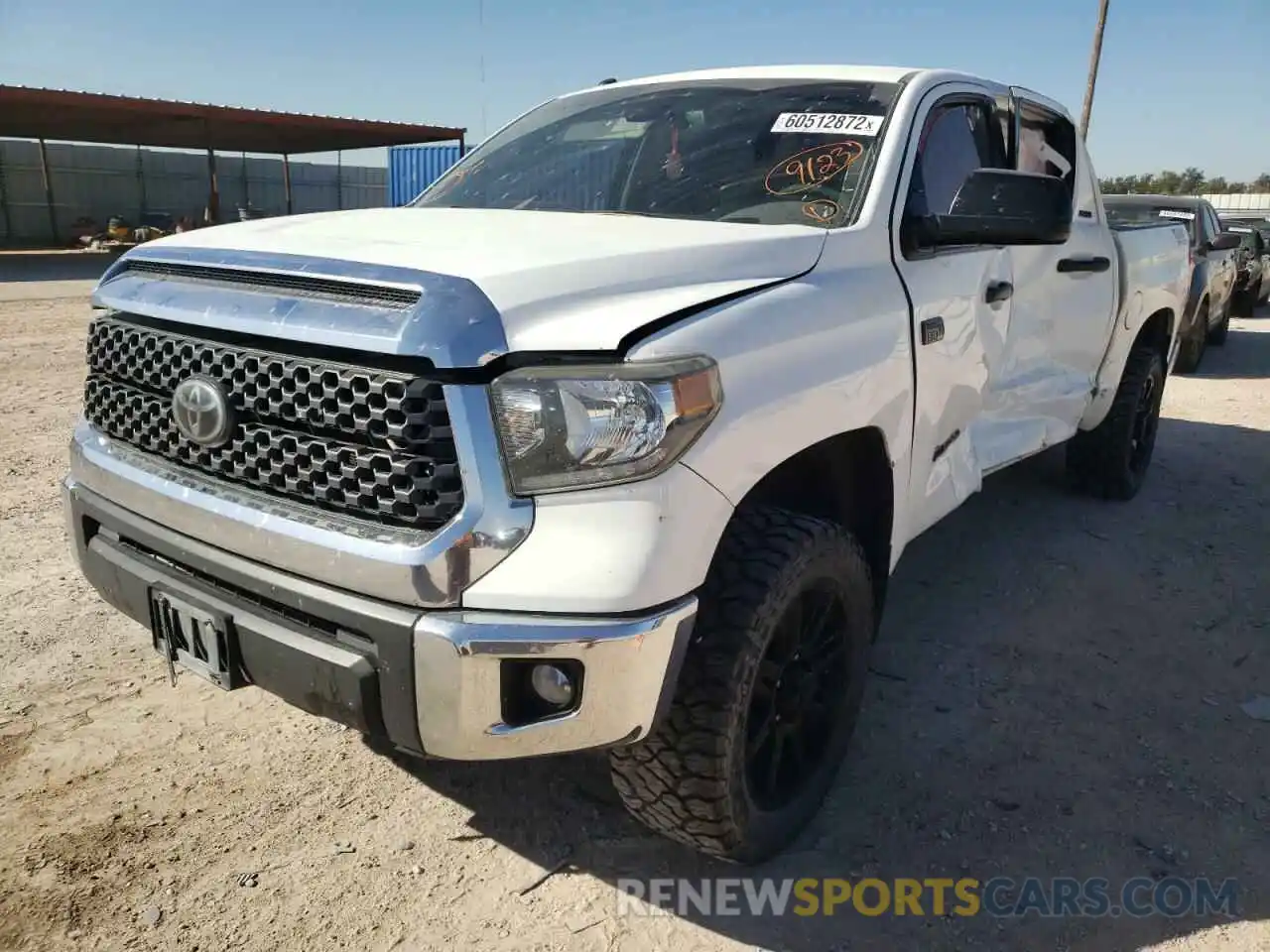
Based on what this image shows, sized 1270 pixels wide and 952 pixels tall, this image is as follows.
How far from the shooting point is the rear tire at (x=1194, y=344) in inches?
384

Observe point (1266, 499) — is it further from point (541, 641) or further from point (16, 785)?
point (16, 785)

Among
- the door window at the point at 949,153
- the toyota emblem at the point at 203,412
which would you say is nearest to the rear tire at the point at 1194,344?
the door window at the point at 949,153

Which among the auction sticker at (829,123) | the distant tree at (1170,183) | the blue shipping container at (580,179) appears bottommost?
the distant tree at (1170,183)

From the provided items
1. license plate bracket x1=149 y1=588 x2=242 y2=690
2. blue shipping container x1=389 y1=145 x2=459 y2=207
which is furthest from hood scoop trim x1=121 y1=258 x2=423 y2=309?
blue shipping container x1=389 y1=145 x2=459 y2=207

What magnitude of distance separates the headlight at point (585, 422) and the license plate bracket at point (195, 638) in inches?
29.7

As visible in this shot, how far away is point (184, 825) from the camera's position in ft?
8.09

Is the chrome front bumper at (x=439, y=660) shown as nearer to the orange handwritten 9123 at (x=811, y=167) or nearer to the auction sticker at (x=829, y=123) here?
the orange handwritten 9123 at (x=811, y=167)

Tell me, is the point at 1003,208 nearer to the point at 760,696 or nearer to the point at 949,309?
the point at 949,309

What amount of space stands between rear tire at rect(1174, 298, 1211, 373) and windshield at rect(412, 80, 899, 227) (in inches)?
326

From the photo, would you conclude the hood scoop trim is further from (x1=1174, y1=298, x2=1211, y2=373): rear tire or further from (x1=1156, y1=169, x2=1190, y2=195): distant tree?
(x1=1156, y1=169, x2=1190, y2=195): distant tree

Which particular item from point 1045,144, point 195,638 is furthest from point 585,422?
point 1045,144

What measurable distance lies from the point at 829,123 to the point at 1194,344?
8.64 metres

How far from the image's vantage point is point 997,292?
10.5 feet

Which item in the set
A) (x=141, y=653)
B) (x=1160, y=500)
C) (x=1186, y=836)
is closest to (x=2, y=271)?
(x=141, y=653)
